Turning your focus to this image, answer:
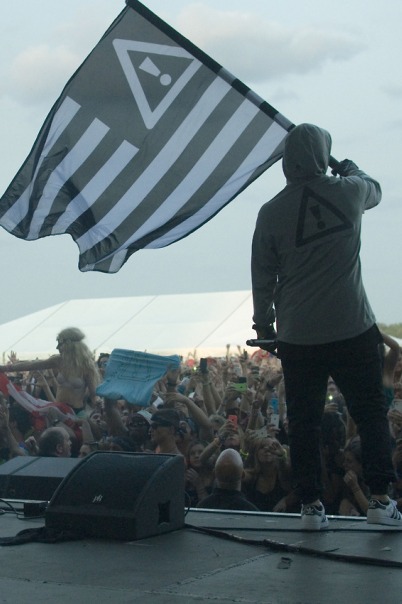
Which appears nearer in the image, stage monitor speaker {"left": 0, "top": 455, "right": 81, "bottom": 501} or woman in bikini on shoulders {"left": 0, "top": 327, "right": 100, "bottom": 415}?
stage monitor speaker {"left": 0, "top": 455, "right": 81, "bottom": 501}

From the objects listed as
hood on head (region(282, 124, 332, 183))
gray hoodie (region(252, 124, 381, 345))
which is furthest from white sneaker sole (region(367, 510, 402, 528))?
hood on head (region(282, 124, 332, 183))

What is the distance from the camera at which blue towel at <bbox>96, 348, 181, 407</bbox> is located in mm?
8570

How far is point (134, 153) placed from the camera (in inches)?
224

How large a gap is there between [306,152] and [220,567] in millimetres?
1676

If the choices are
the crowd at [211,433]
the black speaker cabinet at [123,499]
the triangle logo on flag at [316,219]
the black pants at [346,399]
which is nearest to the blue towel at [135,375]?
the crowd at [211,433]

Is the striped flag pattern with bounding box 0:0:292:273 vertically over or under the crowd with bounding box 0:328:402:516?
over

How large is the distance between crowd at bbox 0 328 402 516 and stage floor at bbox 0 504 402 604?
124cm

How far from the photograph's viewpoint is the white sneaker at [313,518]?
12.6ft

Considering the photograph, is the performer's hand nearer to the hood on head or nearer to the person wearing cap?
the hood on head

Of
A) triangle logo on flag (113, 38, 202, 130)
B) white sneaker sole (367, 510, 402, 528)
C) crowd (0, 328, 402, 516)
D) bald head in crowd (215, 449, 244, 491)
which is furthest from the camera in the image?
crowd (0, 328, 402, 516)

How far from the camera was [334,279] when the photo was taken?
3.87m

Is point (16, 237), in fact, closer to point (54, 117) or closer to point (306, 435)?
point (54, 117)

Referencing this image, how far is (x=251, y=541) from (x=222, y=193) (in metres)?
2.52

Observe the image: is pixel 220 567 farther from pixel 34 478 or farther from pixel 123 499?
pixel 34 478
